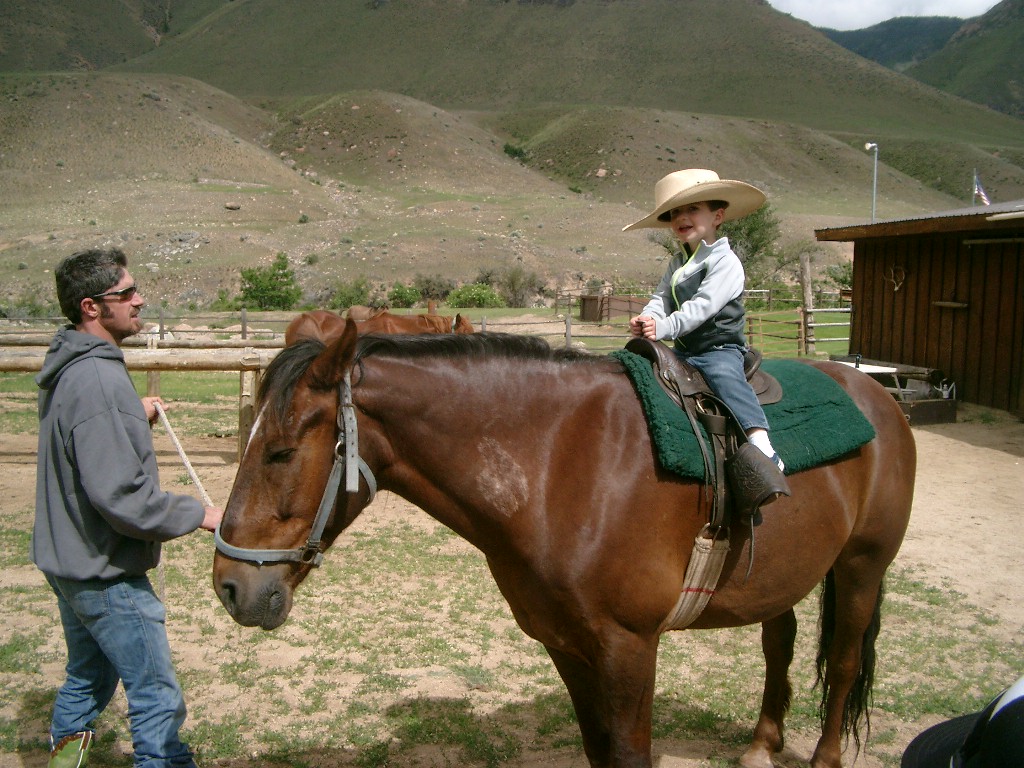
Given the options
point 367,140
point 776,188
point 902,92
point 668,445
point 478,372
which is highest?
point 902,92

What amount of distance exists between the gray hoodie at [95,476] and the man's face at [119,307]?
0.35 ft

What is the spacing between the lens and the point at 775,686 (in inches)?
147

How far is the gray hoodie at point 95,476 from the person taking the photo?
2.50m

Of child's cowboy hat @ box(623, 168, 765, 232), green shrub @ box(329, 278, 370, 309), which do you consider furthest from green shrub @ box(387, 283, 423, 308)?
child's cowboy hat @ box(623, 168, 765, 232)

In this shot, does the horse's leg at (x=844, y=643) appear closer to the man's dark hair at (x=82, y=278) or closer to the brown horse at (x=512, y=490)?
the brown horse at (x=512, y=490)

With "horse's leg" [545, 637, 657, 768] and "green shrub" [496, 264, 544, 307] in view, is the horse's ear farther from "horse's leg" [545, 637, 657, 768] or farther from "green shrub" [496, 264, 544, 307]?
"green shrub" [496, 264, 544, 307]

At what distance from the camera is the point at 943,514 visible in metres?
7.74

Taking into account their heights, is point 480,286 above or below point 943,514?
above

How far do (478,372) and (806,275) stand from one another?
17.4 metres

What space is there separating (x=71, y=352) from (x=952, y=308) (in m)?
13.3

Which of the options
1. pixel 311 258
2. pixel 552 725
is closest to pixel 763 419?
pixel 552 725

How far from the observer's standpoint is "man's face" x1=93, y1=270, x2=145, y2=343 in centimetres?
268

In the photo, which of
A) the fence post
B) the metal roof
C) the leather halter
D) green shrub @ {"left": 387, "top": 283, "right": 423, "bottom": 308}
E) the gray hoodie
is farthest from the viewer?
green shrub @ {"left": 387, "top": 283, "right": 423, "bottom": 308}

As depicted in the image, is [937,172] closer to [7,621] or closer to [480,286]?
[480,286]
